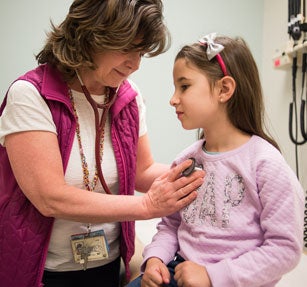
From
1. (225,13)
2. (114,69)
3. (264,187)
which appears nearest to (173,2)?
(225,13)

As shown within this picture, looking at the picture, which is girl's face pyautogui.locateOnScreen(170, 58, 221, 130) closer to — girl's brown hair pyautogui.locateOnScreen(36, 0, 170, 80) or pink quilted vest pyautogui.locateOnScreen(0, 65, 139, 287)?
girl's brown hair pyautogui.locateOnScreen(36, 0, 170, 80)

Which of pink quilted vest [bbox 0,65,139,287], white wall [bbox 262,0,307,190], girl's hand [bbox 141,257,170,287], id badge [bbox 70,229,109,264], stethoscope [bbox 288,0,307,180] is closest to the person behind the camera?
girl's hand [bbox 141,257,170,287]

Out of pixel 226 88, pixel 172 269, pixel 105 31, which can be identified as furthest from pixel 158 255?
pixel 105 31

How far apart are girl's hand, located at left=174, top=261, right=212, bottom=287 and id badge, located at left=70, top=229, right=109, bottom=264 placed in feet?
1.28

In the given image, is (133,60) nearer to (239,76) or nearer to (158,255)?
(239,76)

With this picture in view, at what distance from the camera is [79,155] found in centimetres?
112

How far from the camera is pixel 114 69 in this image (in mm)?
1080

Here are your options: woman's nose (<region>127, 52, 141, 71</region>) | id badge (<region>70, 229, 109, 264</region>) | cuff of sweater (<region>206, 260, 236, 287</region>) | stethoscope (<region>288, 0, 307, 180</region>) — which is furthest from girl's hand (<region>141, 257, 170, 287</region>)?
stethoscope (<region>288, 0, 307, 180</region>)

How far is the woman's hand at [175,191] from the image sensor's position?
96 cm

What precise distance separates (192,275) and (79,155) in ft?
1.79

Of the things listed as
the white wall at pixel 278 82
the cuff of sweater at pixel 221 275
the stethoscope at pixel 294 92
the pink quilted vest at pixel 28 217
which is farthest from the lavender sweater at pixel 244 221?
the white wall at pixel 278 82

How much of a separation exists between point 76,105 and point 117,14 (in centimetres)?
34

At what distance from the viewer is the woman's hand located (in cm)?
96

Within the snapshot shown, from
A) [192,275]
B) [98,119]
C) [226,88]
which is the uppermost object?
[226,88]
